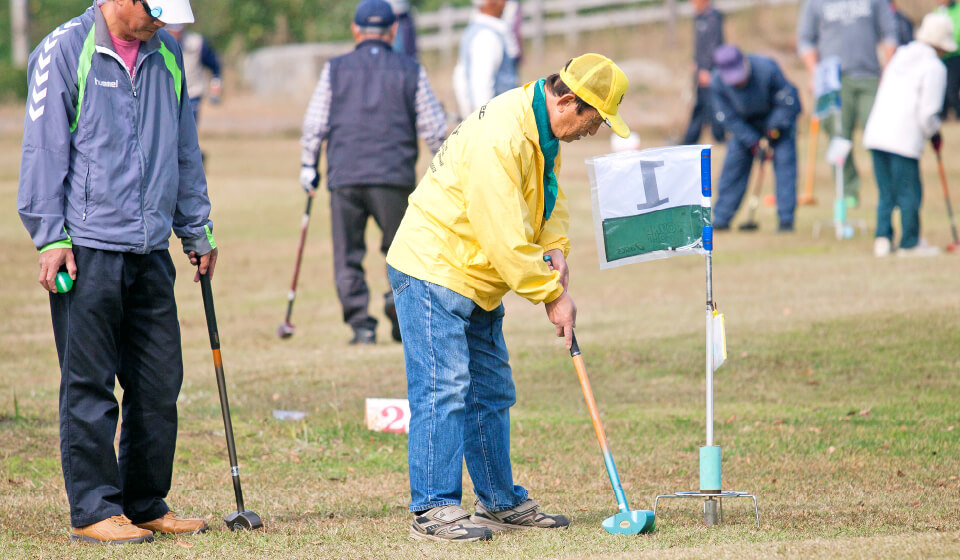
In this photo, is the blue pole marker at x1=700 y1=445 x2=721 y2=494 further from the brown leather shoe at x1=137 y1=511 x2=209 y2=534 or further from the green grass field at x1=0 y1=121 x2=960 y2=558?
the brown leather shoe at x1=137 y1=511 x2=209 y2=534

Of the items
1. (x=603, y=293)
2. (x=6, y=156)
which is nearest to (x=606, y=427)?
(x=603, y=293)

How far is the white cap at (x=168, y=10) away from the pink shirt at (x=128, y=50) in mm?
206

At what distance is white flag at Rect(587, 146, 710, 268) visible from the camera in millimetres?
5320

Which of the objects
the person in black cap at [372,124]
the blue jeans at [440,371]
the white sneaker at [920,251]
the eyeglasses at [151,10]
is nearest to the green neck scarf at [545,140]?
the blue jeans at [440,371]

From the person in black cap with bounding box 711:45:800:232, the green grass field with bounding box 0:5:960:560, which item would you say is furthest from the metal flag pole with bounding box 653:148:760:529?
the person in black cap with bounding box 711:45:800:232

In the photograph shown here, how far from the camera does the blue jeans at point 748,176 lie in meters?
14.8

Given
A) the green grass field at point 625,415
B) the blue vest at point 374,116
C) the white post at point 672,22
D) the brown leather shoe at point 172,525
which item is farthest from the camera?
the white post at point 672,22

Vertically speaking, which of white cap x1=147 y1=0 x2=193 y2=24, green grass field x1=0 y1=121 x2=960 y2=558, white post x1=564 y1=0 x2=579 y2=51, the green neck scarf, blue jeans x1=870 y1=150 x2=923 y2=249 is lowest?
green grass field x1=0 y1=121 x2=960 y2=558

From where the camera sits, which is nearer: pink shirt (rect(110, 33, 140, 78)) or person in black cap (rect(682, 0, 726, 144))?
pink shirt (rect(110, 33, 140, 78))

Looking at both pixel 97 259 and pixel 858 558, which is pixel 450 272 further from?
pixel 858 558

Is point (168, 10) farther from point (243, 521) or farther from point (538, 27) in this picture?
point (538, 27)

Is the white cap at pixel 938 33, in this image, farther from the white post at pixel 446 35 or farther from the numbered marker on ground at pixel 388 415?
the white post at pixel 446 35

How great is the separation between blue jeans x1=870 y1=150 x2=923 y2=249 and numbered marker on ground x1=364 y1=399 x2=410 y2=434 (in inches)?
274

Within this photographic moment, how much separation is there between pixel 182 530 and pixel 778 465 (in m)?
3.04
